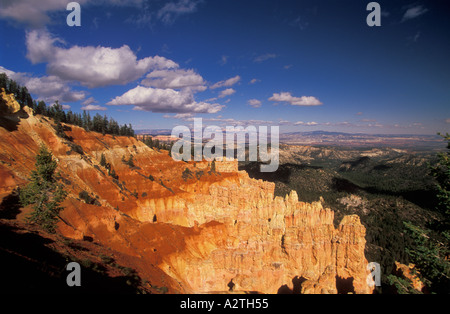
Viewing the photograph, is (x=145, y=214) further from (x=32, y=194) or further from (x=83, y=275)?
(x=83, y=275)

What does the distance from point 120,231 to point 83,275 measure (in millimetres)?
19507

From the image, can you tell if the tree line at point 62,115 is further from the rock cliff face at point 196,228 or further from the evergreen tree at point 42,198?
the evergreen tree at point 42,198

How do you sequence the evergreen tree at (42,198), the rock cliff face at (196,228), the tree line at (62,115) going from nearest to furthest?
the evergreen tree at (42,198) → the rock cliff face at (196,228) → the tree line at (62,115)

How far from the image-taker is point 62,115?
58312 mm

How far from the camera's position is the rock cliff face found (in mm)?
28923

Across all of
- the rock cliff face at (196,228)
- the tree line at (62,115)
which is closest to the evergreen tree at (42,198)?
the rock cliff face at (196,228)

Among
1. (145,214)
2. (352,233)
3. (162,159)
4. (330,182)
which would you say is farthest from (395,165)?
(145,214)

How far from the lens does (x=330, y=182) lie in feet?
383

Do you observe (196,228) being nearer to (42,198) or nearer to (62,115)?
(42,198)

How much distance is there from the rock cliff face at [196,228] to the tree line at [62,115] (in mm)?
11484

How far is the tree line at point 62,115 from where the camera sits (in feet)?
169

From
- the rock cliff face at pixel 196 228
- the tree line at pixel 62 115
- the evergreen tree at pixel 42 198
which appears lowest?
the rock cliff face at pixel 196 228

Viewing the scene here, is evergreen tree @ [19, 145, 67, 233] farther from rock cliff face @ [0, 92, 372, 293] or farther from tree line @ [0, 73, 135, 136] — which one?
tree line @ [0, 73, 135, 136]

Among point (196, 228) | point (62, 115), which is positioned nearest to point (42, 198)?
point (196, 228)
